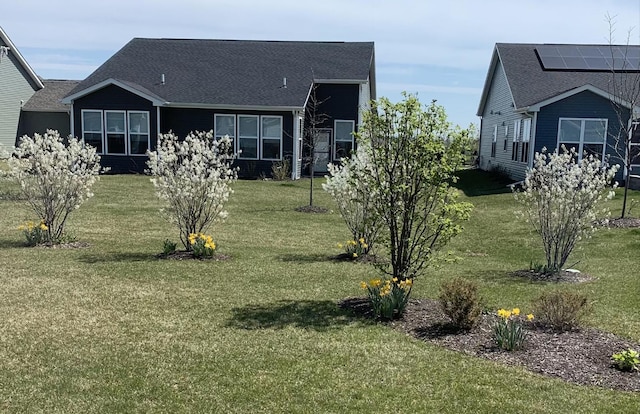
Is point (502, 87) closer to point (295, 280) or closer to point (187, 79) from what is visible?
point (187, 79)

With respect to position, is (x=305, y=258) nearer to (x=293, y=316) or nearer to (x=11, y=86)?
(x=293, y=316)

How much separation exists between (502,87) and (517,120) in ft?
11.2

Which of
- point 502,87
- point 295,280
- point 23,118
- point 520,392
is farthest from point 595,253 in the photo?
point 23,118

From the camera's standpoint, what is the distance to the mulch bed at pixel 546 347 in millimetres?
4617

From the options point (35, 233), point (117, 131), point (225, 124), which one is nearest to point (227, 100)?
point (225, 124)

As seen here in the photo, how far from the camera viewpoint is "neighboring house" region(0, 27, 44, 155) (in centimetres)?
2859

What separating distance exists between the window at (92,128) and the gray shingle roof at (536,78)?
55.5 ft

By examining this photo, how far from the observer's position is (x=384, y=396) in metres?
4.18

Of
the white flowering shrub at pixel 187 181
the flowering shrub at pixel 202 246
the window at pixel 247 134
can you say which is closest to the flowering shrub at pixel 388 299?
the flowering shrub at pixel 202 246

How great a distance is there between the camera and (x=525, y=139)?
21.7 meters

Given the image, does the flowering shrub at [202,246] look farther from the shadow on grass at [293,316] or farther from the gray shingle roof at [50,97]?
the gray shingle roof at [50,97]

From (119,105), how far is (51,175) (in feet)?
47.4

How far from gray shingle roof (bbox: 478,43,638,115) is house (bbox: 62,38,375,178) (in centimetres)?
637

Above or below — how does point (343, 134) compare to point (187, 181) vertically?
above
